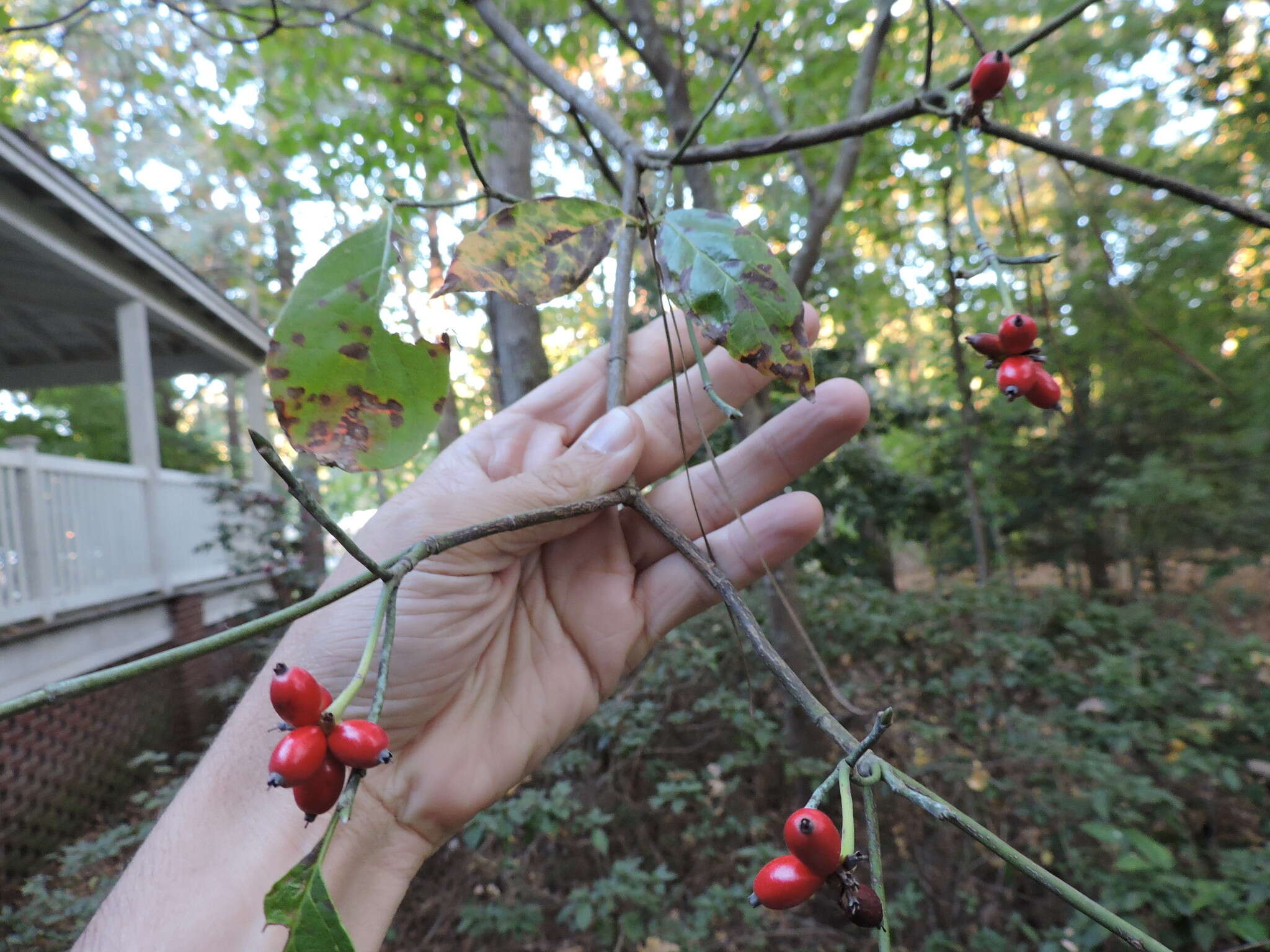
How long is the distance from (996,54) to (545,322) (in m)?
7.86

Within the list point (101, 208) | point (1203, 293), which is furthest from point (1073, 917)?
point (101, 208)

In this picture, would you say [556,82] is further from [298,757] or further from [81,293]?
[81,293]

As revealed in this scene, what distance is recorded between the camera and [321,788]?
0.53 meters

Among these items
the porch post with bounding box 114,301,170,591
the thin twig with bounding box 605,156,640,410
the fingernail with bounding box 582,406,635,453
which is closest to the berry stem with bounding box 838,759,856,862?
the thin twig with bounding box 605,156,640,410

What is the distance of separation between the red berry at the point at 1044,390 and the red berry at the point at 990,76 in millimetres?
343

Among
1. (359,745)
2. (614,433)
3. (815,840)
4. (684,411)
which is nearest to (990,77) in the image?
(614,433)

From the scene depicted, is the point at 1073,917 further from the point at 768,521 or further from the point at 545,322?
the point at 545,322

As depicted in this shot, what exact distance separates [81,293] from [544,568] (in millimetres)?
7995

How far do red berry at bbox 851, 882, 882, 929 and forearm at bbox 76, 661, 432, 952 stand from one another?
1.17 metres

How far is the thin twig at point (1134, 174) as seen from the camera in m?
0.68

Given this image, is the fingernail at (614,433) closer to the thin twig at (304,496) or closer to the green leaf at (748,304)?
the green leaf at (748,304)

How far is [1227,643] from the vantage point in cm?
399

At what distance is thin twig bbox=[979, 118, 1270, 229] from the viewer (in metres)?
0.68

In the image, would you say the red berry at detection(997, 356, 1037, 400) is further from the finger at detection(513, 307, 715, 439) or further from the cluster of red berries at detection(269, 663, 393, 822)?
the finger at detection(513, 307, 715, 439)
